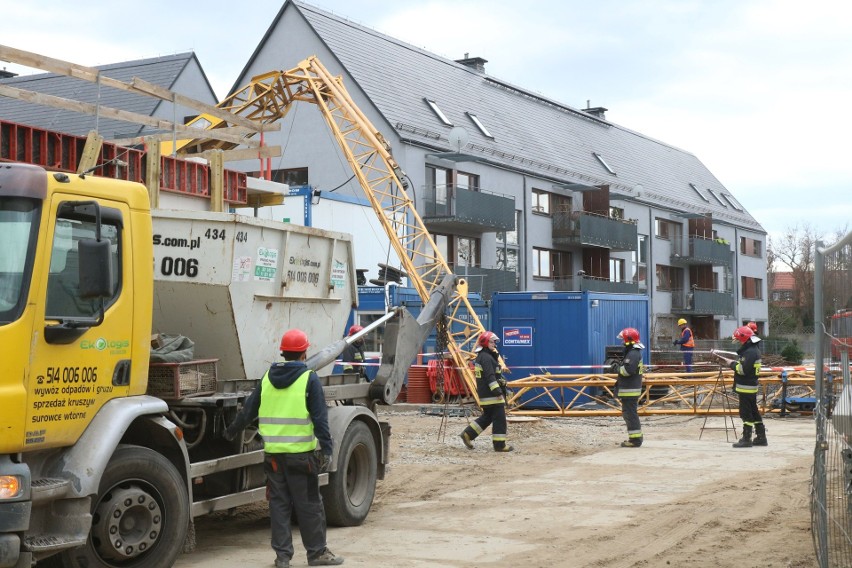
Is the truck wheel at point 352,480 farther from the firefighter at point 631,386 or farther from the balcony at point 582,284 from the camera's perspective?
the balcony at point 582,284

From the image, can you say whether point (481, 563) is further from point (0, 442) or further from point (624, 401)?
point (624, 401)

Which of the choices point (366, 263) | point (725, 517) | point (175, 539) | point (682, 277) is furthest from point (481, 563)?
point (682, 277)

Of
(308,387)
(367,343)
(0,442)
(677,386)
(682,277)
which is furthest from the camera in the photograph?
(682,277)

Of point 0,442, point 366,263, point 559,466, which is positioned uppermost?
point 366,263

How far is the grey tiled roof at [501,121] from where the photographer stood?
127 ft

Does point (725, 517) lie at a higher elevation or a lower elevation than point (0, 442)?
lower

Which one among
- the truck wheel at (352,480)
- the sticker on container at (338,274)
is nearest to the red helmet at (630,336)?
the sticker on container at (338,274)

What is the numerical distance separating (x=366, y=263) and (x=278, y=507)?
790 inches

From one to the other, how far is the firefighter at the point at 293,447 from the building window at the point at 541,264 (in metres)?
36.7

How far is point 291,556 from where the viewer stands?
317 inches

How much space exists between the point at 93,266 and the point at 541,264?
39.1m

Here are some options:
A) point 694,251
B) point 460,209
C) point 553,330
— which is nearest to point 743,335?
point 553,330

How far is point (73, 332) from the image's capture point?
271 inches

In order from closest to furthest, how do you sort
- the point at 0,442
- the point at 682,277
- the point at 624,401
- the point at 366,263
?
the point at 0,442
the point at 624,401
the point at 366,263
the point at 682,277
